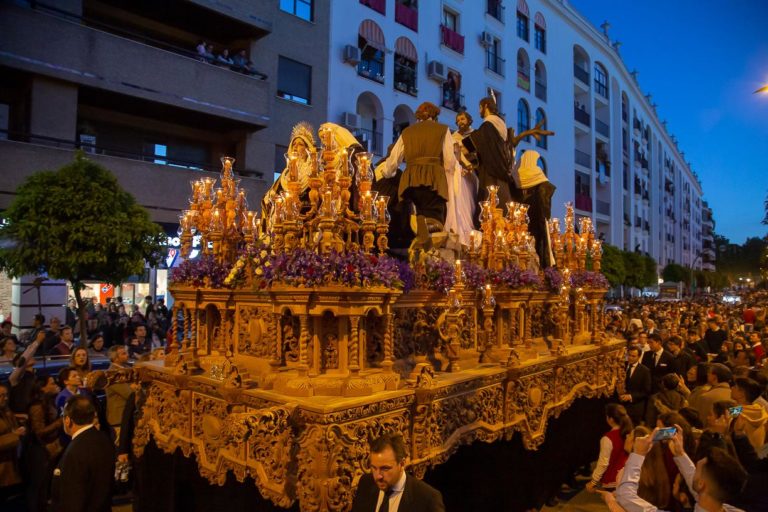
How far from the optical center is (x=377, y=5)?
74.3 ft

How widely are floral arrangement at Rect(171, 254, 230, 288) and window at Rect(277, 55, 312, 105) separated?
15514 mm

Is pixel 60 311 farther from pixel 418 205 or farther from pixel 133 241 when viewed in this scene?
pixel 418 205

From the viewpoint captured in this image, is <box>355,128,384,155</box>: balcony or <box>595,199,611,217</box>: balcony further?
<box>595,199,611,217</box>: balcony

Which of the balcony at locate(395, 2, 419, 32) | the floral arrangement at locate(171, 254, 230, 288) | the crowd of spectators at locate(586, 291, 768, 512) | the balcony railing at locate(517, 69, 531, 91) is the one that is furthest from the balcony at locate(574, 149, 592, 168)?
the floral arrangement at locate(171, 254, 230, 288)

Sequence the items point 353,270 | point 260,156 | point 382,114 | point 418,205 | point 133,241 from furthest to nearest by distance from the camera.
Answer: point 382,114
point 260,156
point 133,241
point 418,205
point 353,270

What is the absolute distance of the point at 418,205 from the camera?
7180 millimetres

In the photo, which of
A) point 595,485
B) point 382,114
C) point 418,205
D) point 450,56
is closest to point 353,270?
point 418,205

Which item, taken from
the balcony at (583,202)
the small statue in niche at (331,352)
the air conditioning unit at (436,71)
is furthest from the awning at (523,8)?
the small statue in niche at (331,352)

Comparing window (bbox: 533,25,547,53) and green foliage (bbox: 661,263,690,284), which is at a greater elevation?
window (bbox: 533,25,547,53)

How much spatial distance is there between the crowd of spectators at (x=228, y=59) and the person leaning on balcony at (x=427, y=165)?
12.1 m

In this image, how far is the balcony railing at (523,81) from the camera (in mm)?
31439

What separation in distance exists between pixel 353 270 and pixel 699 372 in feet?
19.4

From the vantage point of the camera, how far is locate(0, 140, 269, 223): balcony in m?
13.4

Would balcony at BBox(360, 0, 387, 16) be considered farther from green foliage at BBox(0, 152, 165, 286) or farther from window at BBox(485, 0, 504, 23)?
green foliage at BBox(0, 152, 165, 286)
